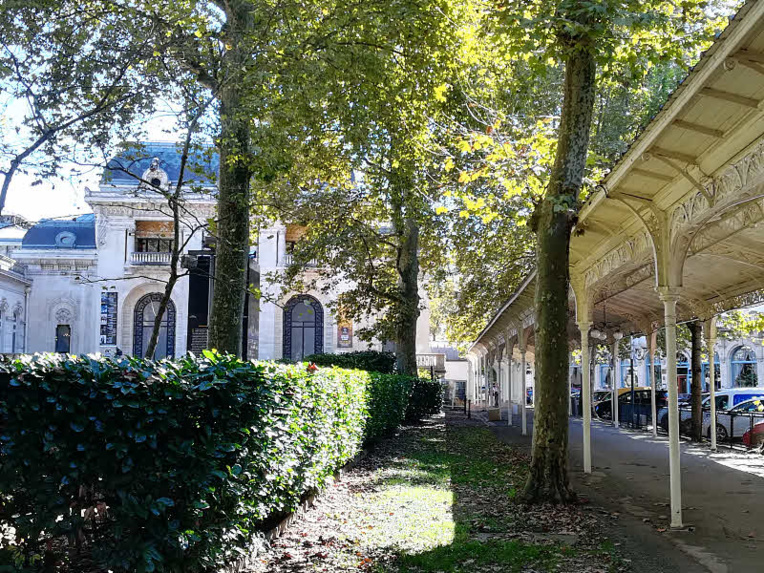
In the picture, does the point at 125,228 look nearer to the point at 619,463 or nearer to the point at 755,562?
the point at 619,463

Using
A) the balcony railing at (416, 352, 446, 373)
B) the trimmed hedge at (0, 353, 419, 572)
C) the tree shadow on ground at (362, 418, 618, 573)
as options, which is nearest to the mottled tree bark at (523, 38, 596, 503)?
the tree shadow on ground at (362, 418, 618, 573)

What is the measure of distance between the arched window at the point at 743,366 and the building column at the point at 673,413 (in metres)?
57.3

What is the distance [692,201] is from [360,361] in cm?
1887

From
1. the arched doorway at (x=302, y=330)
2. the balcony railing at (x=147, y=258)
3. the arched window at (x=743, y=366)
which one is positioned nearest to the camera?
the balcony railing at (x=147, y=258)

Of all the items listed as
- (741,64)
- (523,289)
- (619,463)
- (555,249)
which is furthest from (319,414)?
(523,289)

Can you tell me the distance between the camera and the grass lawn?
23.9 feet

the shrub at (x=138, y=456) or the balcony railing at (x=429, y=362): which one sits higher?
the balcony railing at (x=429, y=362)

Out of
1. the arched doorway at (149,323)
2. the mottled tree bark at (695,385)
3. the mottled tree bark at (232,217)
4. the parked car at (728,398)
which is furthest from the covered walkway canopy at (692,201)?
the arched doorway at (149,323)

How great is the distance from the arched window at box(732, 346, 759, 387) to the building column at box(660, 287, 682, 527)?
57.3 m

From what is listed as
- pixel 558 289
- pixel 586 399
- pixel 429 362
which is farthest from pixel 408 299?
pixel 429 362

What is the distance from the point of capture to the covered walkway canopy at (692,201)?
655 cm

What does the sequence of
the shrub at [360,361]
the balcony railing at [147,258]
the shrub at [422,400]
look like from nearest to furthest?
the shrub at [360,361] < the shrub at [422,400] < the balcony railing at [147,258]

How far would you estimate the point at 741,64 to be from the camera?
19.7ft

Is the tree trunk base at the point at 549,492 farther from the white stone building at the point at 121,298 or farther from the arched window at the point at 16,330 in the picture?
the arched window at the point at 16,330
